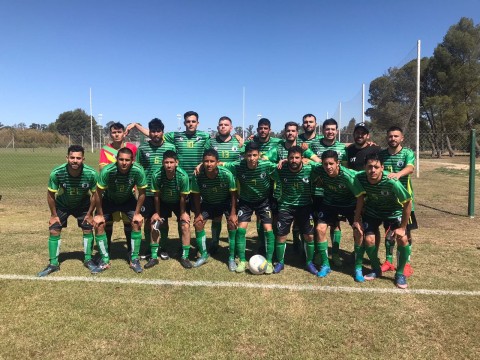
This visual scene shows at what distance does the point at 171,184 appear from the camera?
5188 mm

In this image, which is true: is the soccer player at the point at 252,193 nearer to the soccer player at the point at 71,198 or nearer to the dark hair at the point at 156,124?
the dark hair at the point at 156,124

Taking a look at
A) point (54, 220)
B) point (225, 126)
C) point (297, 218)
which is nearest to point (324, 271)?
point (297, 218)

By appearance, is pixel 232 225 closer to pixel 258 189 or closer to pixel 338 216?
pixel 258 189

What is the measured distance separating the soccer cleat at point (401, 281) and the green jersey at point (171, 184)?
294 centimetres

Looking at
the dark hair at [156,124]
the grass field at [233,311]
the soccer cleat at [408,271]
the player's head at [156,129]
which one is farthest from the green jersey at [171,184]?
the soccer cleat at [408,271]

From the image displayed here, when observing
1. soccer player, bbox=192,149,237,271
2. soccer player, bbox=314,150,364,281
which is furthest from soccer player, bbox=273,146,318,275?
soccer player, bbox=192,149,237,271

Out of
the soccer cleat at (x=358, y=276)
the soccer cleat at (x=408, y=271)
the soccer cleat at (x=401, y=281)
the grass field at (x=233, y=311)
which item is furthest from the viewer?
the soccer cleat at (x=408, y=271)

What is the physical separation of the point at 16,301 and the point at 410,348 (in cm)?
393

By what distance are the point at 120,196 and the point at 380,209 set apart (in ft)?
11.5

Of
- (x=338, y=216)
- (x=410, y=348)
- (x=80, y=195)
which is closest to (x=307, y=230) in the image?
(x=338, y=216)

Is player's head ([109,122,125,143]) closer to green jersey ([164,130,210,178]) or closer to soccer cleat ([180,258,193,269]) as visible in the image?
green jersey ([164,130,210,178])

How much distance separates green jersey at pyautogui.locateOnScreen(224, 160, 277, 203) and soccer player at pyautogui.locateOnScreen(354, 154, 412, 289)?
1.24 metres

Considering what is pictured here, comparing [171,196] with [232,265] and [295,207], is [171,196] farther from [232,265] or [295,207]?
[295,207]

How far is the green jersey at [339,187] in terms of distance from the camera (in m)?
4.63
